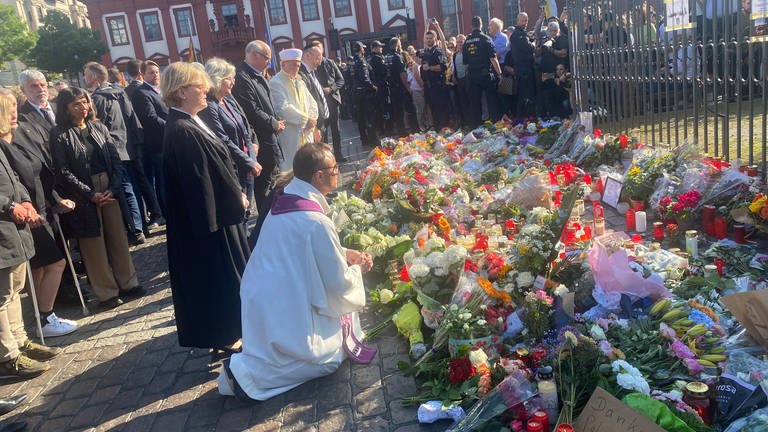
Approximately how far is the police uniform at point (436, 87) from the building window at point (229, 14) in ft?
104

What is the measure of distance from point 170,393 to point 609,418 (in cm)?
269

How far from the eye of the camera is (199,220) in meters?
3.87

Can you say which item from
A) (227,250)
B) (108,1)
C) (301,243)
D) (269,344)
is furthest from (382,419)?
(108,1)

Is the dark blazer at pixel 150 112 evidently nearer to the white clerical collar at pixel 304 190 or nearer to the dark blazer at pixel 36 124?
the dark blazer at pixel 36 124

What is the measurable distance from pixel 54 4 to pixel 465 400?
250 ft

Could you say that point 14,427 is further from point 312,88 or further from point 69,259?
point 312,88

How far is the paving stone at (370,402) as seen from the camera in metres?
3.39

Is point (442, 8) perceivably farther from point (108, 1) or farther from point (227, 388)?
point (227, 388)

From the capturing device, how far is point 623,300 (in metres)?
3.73

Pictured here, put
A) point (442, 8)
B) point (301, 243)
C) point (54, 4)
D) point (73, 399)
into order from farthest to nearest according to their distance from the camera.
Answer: point (54, 4)
point (442, 8)
point (73, 399)
point (301, 243)

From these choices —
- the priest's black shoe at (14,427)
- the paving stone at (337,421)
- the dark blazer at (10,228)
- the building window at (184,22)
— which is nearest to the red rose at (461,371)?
the paving stone at (337,421)

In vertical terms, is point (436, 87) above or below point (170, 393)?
above

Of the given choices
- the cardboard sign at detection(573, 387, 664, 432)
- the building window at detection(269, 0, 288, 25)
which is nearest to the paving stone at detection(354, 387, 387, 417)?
the cardboard sign at detection(573, 387, 664, 432)

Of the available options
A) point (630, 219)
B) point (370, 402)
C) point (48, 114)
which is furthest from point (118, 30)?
point (370, 402)
